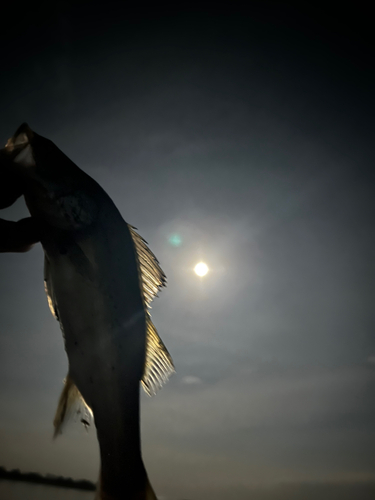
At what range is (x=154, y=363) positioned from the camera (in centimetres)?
212

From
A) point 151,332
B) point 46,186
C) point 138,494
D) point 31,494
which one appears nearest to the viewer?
point 138,494

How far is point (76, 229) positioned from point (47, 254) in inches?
11.3

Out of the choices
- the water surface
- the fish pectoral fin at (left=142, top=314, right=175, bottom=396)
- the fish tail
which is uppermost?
the fish pectoral fin at (left=142, top=314, right=175, bottom=396)

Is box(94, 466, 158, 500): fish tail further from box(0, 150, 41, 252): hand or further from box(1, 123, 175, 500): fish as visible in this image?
box(0, 150, 41, 252): hand

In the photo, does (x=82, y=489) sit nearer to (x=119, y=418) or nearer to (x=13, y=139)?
(x=119, y=418)

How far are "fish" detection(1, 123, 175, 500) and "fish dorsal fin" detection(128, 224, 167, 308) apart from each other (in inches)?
5.0

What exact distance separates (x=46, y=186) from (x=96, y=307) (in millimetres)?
1009

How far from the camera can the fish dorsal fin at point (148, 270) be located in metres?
2.29

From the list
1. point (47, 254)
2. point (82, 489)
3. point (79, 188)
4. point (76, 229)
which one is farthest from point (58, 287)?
point (82, 489)

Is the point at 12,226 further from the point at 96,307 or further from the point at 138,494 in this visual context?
the point at 138,494

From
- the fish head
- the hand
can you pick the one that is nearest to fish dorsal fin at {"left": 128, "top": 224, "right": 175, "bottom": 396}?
the fish head

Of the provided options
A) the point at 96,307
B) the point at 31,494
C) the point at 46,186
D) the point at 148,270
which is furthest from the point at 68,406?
the point at 31,494

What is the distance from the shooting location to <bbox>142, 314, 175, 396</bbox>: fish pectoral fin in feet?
6.81

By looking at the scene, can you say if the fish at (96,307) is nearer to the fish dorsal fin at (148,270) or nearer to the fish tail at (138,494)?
the fish tail at (138,494)
